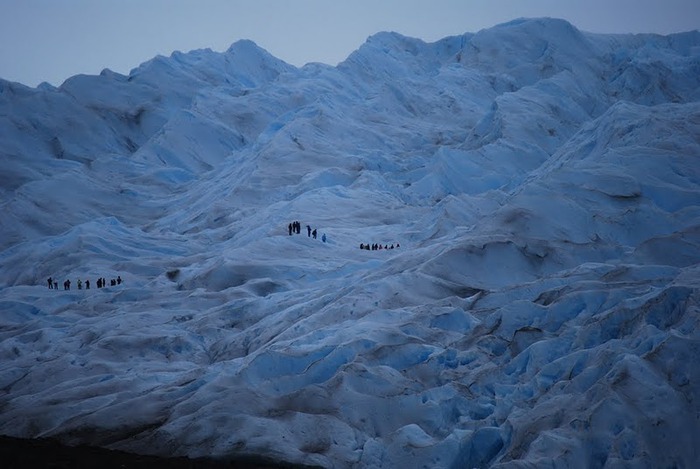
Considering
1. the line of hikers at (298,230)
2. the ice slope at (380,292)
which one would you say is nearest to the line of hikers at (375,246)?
the ice slope at (380,292)

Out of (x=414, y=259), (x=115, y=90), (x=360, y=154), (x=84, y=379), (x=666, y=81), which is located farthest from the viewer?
(x=115, y=90)

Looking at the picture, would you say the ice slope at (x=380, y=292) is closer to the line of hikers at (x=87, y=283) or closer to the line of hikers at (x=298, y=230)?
the line of hikers at (x=87, y=283)

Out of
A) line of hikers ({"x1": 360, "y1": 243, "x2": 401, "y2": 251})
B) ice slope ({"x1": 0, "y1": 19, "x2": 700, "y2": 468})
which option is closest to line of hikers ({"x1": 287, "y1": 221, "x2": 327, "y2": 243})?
ice slope ({"x1": 0, "y1": 19, "x2": 700, "y2": 468})

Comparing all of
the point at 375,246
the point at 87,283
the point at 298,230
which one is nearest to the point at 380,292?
the point at 375,246

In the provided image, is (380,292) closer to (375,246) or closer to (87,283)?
(375,246)

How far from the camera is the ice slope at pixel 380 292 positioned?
1947 cm

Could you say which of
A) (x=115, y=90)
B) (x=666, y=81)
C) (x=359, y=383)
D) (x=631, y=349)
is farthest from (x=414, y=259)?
(x=115, y=90)

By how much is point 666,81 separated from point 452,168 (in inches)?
776

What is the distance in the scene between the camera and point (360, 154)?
61.6 meters

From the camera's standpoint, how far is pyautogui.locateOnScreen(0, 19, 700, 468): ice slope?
19.5 metres

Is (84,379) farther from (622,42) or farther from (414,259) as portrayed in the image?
(622,42)

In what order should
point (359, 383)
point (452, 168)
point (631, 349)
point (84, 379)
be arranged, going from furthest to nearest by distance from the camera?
1. point (452, 168)
2. point (84, 379)
3. point (359, 383)
4. point (631, 349)

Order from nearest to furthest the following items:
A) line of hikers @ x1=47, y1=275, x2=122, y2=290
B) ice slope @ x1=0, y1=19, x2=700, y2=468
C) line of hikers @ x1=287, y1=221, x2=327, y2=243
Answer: ice slope @ x1=0, y1=19, x2=700, y2=468 → line of hikers @ x1=47, y1=275, x2=122, y2=290 → line of hikers @ x1=287, y1=221, x2=327, y2=243

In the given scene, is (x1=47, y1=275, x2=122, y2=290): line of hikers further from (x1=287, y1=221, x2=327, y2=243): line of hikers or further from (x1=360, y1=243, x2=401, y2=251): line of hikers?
(x1=360, y1=243, x2=401, y2=251): line of hikers
